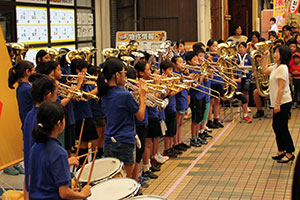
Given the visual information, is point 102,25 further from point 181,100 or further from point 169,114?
point 169,114

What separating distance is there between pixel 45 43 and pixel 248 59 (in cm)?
516

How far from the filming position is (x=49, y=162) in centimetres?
390

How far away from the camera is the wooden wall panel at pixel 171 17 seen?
16.1 meters

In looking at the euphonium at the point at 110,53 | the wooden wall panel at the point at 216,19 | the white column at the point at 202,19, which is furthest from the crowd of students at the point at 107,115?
the wooden wall panel at the point at 216,19

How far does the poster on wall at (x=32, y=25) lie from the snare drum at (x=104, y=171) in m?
6.43

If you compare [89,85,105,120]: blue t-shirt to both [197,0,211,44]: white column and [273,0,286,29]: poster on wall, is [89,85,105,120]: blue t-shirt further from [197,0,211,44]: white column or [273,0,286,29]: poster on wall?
[273,0,286,29]: poster on wall

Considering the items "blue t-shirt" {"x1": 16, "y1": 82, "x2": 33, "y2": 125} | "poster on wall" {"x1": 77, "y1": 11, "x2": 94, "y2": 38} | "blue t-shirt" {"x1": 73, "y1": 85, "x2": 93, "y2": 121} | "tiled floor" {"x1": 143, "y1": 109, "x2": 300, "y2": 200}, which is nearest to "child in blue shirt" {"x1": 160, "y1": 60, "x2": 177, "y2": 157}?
"tiled floor" {"x1": 143, "y1": 109, "x2": 300, "y2": 200}

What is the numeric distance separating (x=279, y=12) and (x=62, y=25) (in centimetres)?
806

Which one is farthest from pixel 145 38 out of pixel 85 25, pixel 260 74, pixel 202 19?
pixel 202 19

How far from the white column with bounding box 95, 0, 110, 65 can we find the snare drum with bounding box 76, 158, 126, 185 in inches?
375

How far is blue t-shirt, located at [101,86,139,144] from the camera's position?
5703 mm

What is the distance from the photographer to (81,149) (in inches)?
306

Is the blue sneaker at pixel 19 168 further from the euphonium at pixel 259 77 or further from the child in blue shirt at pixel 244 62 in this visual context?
the child in blue shirt at pixel 244 62

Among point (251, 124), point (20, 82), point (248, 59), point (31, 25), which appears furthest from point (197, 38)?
point (20, 82)
